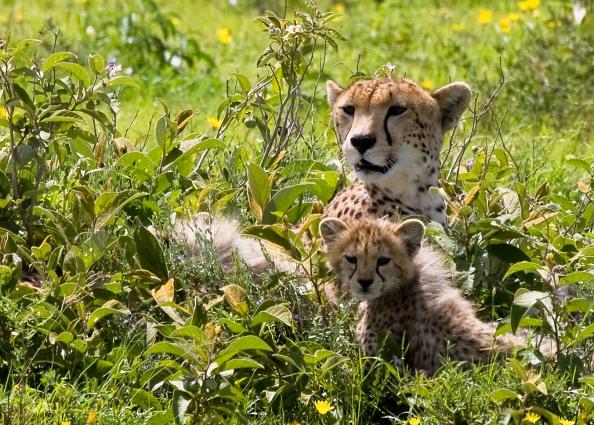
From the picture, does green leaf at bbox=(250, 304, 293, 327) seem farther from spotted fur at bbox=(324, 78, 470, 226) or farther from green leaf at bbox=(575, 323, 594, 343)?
spotted fur at bbox=(324, 78, 470, 226)

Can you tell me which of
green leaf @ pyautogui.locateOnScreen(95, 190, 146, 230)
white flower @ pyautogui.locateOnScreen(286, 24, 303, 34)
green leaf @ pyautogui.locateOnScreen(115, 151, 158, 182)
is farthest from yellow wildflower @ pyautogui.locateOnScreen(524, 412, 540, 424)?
green leaf @ pyautogui.locateOnScreen(115, 151, 158, 182)

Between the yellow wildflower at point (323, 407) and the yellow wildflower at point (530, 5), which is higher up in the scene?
the yellow wildflower at point (530, 5)

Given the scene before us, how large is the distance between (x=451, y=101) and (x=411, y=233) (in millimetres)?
951

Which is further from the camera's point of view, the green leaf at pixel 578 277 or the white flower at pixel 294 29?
the white flower at pixel 294 29

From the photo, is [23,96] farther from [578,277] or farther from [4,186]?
[578,277]

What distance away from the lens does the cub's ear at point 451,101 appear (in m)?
5.52

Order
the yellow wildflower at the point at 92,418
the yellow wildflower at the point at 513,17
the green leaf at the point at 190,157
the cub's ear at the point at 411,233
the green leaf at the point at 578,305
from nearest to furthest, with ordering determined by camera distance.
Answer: the yellow wildflower at the point at 92,418 → the green leaf at the point at 578,305 → the cub's ear at the point at 411,233 → the green leaf at the point at 190,157 → the yellow wildflower at the point at 513,17

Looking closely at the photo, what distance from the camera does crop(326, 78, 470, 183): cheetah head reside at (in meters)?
5.34

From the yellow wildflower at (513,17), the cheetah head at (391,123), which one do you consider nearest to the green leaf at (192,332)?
the cheetah head at (391,123)

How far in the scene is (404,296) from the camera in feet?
15.6

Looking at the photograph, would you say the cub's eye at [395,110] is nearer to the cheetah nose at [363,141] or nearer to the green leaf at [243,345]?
the cheetah nose at [363,141]

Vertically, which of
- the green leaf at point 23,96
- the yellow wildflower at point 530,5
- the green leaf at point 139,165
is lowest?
the green leaf at point 139,165

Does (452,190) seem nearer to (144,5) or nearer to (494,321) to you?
(494,321)

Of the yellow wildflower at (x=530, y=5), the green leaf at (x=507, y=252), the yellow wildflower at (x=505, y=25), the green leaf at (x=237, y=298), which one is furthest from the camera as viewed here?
the yellow wildflower at (x=530, y=5)
